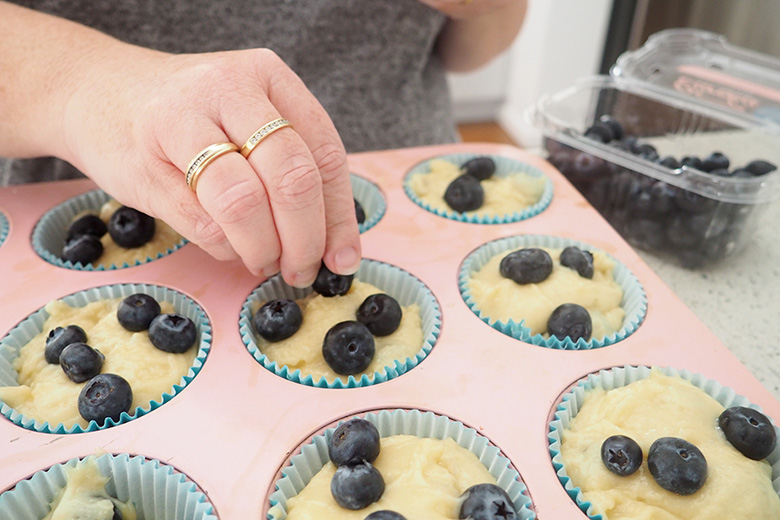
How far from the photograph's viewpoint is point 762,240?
183 cm

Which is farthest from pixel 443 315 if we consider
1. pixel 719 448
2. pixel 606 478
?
pixel 719 448

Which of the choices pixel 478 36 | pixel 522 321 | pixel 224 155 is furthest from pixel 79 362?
pixel 478 36

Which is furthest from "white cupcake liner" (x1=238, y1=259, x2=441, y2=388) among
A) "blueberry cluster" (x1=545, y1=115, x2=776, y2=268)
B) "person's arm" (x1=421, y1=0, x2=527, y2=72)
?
"person's arm" (x1=421, y1=0, x2=527, y2=72)

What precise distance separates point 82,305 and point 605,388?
119cm

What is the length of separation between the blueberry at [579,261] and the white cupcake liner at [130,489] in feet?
3.24

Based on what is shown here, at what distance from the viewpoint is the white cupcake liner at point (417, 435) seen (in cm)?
104

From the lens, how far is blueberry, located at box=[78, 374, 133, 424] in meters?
1.15

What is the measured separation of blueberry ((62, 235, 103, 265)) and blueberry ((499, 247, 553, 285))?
3.43ft

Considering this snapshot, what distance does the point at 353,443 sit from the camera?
1055mm

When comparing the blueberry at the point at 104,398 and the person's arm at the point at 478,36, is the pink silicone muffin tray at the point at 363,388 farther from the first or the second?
the person's arm at the point at 478,36

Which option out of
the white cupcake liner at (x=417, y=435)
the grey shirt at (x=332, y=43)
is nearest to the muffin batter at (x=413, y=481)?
the white cupcake liner at (x=417, y=435)

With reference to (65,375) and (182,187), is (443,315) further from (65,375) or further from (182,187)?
(65,375)

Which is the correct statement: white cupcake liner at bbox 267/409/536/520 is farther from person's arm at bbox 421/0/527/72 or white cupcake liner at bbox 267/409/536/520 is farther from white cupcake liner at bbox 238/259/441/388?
person's arm at bbox 421/0/527/72

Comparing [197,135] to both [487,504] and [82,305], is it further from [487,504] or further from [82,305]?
[487,504]
